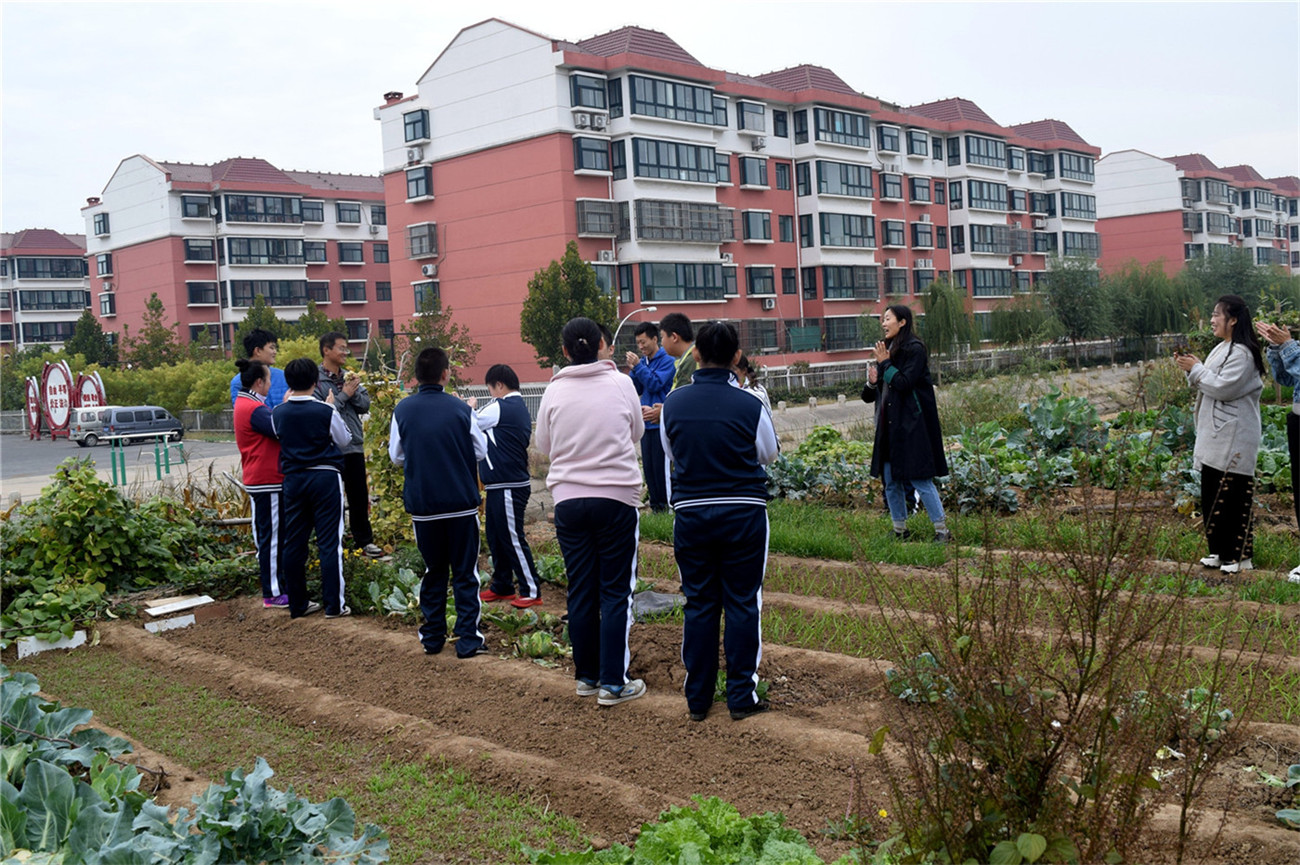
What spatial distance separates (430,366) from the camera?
279 inches

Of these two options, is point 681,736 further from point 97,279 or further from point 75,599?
point 97,279

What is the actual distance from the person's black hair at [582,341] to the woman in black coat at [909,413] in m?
3.73

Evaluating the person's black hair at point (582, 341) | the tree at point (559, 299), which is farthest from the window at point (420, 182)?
the person's black hair at point (582, 341)

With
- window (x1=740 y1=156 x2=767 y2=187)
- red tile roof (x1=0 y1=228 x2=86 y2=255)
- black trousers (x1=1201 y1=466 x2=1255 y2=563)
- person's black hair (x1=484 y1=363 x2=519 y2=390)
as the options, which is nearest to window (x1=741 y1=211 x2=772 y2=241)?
window (x1=740 y1=156 x2=767 y2=187)

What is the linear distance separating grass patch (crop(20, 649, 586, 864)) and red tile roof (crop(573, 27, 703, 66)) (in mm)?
40821

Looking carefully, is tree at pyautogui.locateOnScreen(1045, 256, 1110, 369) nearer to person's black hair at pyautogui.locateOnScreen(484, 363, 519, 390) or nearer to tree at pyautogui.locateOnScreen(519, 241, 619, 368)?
tree at pyautogui.locateOnScreen(519, 241, 619, 368)

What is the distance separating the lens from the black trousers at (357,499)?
10.0m

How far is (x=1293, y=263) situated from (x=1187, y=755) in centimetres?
11494

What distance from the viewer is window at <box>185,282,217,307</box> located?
61.4m

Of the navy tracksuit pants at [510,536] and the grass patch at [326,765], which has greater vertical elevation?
the navy tracksuit pants at [510,536]

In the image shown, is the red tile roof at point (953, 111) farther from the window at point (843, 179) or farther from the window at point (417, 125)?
the window at point (417, 125)

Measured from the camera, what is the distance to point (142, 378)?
4931 cm

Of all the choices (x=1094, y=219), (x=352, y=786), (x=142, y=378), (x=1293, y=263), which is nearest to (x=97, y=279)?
(x=142, y=378)

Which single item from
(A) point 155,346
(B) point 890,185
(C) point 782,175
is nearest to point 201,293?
(A) point 155,346
